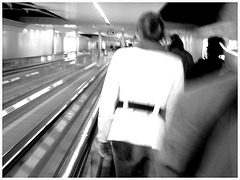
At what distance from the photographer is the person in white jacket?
1.68 meters

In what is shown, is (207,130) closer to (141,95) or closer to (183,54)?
(141,95)

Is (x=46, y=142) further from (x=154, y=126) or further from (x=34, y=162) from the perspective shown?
(x=154, y=126)

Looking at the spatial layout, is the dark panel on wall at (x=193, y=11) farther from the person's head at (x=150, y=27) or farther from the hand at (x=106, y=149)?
the hand at (x=106, y=149)

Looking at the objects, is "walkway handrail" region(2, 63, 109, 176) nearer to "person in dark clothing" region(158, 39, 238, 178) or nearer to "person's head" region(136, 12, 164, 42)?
"person's head" region(136, 12, 164, 42)

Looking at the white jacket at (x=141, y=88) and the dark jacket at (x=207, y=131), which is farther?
the white jacket at (x=141, y=88)

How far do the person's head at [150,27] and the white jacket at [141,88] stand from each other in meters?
0.09

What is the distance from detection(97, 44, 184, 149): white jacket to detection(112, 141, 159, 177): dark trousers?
0.17ft

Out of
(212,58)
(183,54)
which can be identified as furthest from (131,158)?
(183,54)

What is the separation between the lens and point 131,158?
70.2 inches

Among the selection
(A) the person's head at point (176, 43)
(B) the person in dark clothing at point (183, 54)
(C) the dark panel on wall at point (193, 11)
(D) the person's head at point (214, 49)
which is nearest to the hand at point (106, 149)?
(D) the person's head at point (214, 49)

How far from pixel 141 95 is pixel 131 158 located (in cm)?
39

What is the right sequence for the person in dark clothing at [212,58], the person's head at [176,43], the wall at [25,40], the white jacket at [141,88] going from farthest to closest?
the wall at [25,40]
the person's head at [176,43]
the person in dark clothing at [212,58]
the white jacket at [141,88]

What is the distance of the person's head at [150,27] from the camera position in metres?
1.73

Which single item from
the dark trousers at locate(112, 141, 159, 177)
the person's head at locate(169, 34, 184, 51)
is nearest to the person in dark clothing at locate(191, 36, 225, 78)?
the person's head at locate(169, 34, 184, 51)
